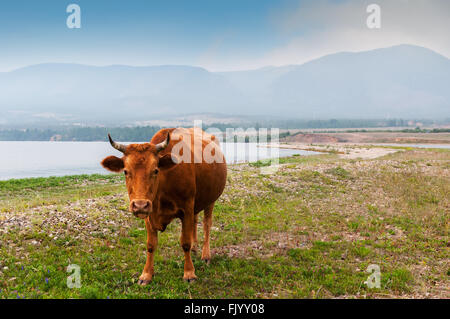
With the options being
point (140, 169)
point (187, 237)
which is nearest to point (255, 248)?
point (187, 237)

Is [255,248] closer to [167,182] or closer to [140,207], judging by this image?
[167,182]

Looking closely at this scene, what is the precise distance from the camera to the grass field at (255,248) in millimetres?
7711

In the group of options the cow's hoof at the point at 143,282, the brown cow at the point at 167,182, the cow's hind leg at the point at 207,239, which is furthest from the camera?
the cow's hind leg at the point at 207,239

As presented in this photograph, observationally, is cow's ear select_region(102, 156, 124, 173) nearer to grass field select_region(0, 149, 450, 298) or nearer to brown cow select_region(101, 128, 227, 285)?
brown cow select_region(101, 128, 227, 285)

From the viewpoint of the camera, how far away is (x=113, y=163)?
7.09 m

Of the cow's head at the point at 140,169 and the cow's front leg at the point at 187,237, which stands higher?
the cow's head at the point at 140,169

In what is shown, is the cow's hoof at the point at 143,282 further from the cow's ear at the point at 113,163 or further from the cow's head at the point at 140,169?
the cow's ear at the point at 113,163

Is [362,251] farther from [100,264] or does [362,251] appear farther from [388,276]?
[100,264]

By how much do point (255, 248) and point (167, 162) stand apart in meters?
5.42

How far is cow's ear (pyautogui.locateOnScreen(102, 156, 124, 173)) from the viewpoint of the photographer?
698cm

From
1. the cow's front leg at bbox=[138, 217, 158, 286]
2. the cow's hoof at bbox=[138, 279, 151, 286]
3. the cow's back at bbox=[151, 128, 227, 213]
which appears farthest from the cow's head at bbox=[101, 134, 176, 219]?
the cow's hoof at bbox=[138, 279, 151, 286]

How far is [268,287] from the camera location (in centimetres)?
786

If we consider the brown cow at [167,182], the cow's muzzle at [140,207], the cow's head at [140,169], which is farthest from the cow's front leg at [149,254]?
the cow's muzzle at [140,207]
